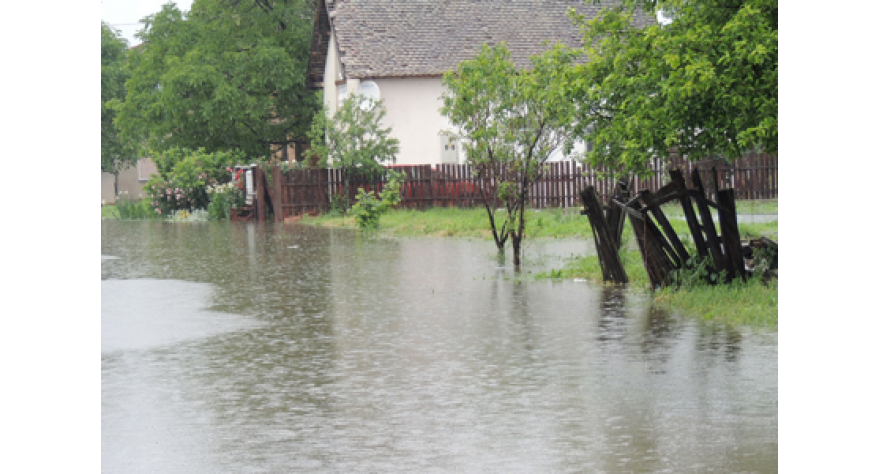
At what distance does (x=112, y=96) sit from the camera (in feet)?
244

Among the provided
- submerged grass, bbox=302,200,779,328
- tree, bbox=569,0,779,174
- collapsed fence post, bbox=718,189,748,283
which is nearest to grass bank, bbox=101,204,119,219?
submerged grass, bbox=302,200,779,328

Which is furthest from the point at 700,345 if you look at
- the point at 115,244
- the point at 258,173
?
the point at 258,173

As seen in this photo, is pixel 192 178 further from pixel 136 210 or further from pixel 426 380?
pixel 426 380

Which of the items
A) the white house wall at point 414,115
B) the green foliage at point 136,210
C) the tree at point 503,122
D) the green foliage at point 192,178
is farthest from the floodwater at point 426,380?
the green foliage at point 136,210

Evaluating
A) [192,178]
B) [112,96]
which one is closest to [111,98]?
[112,96]

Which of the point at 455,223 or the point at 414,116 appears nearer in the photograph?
the point at 455,223

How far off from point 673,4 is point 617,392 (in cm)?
535

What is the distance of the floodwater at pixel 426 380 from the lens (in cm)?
713

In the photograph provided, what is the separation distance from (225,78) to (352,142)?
11736 mm

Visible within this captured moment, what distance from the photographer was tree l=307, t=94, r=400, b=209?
118 ft

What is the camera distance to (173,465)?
7.04 m

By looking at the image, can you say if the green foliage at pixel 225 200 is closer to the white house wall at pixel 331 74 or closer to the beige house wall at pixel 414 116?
the white house wall at pixel 331 74

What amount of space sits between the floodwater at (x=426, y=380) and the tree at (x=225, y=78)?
29924mm

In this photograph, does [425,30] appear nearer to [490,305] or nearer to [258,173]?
[258,173]
